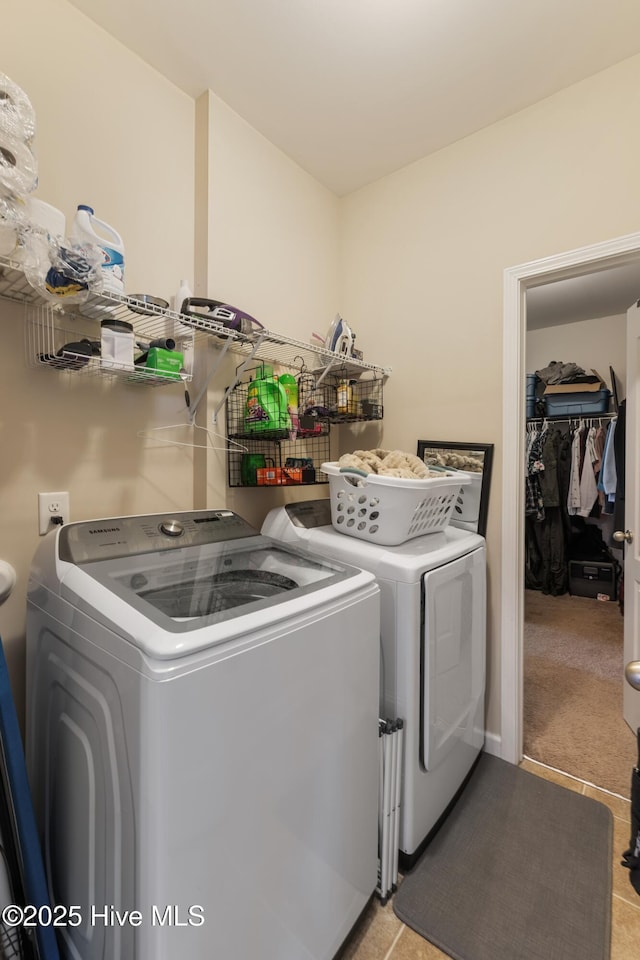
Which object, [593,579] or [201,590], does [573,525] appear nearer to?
[593,579]

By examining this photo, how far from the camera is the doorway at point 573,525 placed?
2859 mm

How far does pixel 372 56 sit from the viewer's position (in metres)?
1.59

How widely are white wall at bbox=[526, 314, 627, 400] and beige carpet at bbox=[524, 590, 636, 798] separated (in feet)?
7.61

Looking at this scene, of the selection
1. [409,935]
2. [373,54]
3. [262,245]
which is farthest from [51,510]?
[373,54]

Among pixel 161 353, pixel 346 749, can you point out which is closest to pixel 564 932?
pixel 346 749

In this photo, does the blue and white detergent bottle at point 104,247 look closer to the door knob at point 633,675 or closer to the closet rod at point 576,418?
the door knob at point 633,675

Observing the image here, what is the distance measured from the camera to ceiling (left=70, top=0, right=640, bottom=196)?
4.68 ft

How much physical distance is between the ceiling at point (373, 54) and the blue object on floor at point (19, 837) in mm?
2044

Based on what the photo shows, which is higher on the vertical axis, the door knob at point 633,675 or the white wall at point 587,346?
the white wall at point 587,346

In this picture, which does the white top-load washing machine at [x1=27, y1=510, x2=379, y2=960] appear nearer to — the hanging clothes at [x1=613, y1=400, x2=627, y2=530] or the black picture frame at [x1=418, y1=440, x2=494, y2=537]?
the black picture frame at [x1=418, y1=440, x2=494, y2=537]

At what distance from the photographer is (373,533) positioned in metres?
1.56

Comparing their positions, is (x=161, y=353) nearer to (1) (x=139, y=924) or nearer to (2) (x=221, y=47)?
(2) (x=221, y=47)

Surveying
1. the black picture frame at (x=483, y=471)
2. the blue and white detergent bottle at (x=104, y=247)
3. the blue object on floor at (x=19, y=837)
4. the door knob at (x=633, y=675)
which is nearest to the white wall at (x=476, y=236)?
the black picture frame at (x=483, y=471)

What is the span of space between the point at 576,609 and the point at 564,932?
10.3 feet
